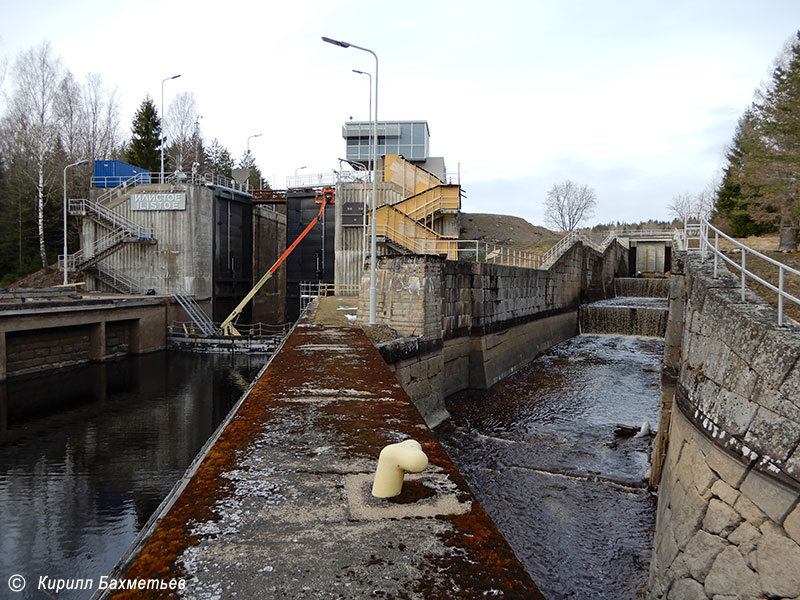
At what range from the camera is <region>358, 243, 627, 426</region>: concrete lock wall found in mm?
12773

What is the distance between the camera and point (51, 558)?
8.51 m

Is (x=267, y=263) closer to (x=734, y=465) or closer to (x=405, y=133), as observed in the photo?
(x=405, y=133)

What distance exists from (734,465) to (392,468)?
328cm

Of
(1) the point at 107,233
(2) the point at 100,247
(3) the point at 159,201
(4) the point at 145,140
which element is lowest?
(2) the point at 100,247

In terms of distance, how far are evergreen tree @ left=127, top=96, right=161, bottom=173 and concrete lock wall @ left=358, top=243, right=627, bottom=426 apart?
35411 millimetres

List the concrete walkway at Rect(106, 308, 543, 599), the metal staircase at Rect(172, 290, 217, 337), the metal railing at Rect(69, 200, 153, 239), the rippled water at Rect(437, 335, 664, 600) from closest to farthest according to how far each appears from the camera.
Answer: the concrete walkway at Rect(106, 308, 543, 599) < the rippled water at Rect(437, 335, 664, 600) < the metal staircase at Rect(172, 290, 217, 337) < the metal railing at Rect(69, 200, 153, 239)

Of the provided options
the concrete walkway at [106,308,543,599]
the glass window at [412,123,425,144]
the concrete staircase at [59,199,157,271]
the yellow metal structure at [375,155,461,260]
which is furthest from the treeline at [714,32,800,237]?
the concrete staircase at [59,199,157,271]

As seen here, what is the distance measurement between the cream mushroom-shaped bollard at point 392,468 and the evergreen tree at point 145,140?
4794 centimetres

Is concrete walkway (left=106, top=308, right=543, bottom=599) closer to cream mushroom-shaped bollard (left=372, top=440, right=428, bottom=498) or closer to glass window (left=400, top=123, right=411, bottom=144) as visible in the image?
cream mushroom-shaped bollard (left=372, top=440, right=428, bottom=498)

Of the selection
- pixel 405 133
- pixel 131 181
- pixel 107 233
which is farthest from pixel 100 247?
pixel 405 133

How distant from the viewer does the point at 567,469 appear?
10.0m

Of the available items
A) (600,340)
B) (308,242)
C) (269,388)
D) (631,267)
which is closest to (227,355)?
(308,242)

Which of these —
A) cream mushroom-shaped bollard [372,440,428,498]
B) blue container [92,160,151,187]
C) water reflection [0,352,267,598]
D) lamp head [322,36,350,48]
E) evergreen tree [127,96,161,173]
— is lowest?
water reflection [0,352,267,598]

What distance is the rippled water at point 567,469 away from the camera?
22.8 feet
